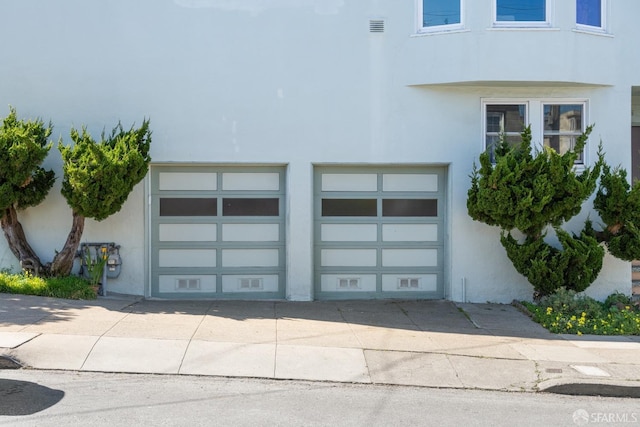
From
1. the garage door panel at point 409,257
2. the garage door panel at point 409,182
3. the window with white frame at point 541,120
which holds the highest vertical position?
the window with white frame at point 541,120

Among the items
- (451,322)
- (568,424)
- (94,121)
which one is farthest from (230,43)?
(568,424)

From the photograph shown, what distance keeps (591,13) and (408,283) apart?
17.5ft

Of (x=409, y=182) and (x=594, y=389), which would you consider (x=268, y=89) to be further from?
(x=594, y=389)

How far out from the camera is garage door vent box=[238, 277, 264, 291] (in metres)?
11.1

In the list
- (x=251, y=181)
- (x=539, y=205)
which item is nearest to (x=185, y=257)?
(x=251, y=181)

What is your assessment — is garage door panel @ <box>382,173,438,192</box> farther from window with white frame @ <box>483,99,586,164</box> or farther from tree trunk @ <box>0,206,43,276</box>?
tree trunk @ <box>0,206,43,276</box>

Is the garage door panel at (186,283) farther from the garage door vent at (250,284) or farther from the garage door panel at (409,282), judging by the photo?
the garage door panel at (409,282)

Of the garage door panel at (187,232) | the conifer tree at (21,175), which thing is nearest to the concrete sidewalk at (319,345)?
the conifer tree at (21,175)

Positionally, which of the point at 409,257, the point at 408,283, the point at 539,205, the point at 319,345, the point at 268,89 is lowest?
the point at 319,345

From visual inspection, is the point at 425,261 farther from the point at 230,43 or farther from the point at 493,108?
the point at 230,43

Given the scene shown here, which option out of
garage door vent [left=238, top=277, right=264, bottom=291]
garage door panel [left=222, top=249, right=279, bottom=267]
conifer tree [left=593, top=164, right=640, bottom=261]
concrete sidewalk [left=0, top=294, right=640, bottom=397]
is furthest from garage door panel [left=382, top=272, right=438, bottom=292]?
conifer tree [left=593, top=164, right=640, bottom=261]

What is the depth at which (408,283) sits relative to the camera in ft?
36.9

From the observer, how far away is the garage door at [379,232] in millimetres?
11172

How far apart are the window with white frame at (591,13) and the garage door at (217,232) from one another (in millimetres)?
5467
